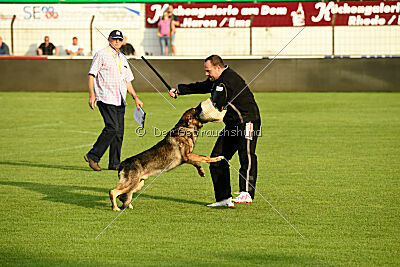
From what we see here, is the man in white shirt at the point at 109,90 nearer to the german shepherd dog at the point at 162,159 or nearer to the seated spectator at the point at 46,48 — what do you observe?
the german shepherd dog at the point at 162,159

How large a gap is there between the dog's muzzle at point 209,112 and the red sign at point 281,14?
22067 mm

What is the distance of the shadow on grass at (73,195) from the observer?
31.3ft

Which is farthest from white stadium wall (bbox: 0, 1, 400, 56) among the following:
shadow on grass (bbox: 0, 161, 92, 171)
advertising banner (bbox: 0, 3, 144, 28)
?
shadow on grass (bbox: 0, 161, 92, 171)

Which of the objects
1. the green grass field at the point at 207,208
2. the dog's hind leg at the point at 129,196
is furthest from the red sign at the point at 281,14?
the dog's hind leg at the point at 129,196

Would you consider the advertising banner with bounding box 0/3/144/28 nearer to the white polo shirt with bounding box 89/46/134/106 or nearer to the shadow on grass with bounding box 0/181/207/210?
the white polo shirt with bounding box 89/46/134/106

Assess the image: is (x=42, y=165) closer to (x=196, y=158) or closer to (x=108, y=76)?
(x=108, y=76)

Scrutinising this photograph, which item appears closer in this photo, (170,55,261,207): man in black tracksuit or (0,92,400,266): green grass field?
(0,92,400,266): green grass field

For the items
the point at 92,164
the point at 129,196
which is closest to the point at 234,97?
the point at 129,196

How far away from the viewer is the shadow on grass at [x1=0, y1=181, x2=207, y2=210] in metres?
9.53

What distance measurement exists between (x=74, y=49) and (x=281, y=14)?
8.80 metres

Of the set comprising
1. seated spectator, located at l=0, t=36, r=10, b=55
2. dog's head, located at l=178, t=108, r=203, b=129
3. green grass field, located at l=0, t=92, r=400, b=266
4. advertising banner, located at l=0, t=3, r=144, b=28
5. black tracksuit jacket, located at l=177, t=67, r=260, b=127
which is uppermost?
advertising banner, located at l=0, t=3, r=144, b=28

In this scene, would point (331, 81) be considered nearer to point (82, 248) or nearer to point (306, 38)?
point (306, 38)

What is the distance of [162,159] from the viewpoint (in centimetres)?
877

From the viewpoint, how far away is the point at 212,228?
7.98m
